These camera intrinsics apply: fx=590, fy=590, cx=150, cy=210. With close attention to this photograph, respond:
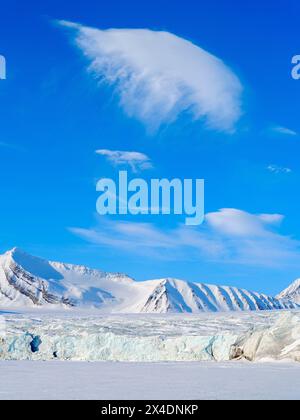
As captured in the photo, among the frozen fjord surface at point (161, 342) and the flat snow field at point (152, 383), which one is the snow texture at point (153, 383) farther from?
the frozen fjord surface at point (161, 342)

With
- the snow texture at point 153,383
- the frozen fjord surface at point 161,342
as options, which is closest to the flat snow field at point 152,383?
the snow texture at point 153,383

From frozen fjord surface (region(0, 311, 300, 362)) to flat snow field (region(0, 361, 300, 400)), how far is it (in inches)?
145

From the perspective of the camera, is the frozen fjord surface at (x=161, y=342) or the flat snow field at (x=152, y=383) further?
the frozen fjord surface at (x=161, y=342)

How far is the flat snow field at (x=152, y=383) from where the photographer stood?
10953mm

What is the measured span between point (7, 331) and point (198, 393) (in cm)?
2202

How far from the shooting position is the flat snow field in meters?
11.0

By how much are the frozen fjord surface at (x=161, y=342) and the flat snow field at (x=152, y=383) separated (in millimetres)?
3676

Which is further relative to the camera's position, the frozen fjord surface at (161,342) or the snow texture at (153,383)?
the frozen fjord surface at (161,342)

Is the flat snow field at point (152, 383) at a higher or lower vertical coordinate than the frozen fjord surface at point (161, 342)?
lower

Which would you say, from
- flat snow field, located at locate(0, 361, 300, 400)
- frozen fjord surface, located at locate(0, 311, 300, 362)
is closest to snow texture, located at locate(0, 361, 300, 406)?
flat snow field, located at locate(0, 361, 300, 400)

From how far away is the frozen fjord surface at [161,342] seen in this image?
2117 cm

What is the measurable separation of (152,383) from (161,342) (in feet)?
44.9

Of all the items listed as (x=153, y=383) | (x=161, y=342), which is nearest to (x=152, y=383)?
(x=153, y=383)
